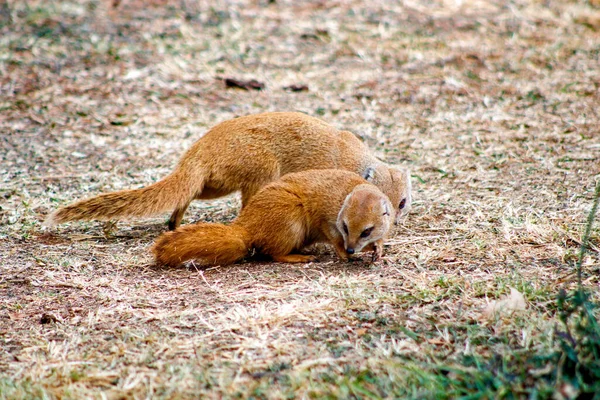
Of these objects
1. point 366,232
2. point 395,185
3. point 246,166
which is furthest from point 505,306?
point 246,166

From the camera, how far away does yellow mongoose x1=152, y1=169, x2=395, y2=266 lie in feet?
14.6

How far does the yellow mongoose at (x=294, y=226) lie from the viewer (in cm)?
446

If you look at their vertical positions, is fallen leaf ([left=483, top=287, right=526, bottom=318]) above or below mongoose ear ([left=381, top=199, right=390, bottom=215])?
above

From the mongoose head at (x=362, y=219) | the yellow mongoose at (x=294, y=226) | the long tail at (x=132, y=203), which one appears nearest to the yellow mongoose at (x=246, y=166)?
the long tail at (x=132, y=203)

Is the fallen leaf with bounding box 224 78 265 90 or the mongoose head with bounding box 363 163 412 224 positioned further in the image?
the fallen leaf with bounding box 224 78 265 90

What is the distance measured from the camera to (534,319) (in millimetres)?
3359

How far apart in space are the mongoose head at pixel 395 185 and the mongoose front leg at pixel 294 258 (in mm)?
812

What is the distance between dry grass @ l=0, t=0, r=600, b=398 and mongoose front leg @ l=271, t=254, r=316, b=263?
0.14m

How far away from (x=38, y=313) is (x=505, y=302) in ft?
8.10

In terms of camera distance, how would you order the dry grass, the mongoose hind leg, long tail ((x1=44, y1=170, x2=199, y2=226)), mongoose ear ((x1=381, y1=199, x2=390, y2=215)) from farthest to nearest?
the mongoose hind leg, long tail ((x1=44, y1=170, x2=199, y2=226)), mongoose ear ((x1=381, y1=199, x2=390, y2=215)), the dry grass

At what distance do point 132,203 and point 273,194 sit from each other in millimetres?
1003

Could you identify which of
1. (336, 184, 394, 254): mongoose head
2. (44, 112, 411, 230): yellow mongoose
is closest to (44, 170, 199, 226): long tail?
(44, 112, 411, 230): yellow mongoose

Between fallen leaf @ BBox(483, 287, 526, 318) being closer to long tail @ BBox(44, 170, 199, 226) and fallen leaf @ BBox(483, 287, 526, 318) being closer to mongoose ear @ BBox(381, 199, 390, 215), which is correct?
mongoose ear @ BBox(381, 199, 390, 215)

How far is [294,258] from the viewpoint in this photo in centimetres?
475
